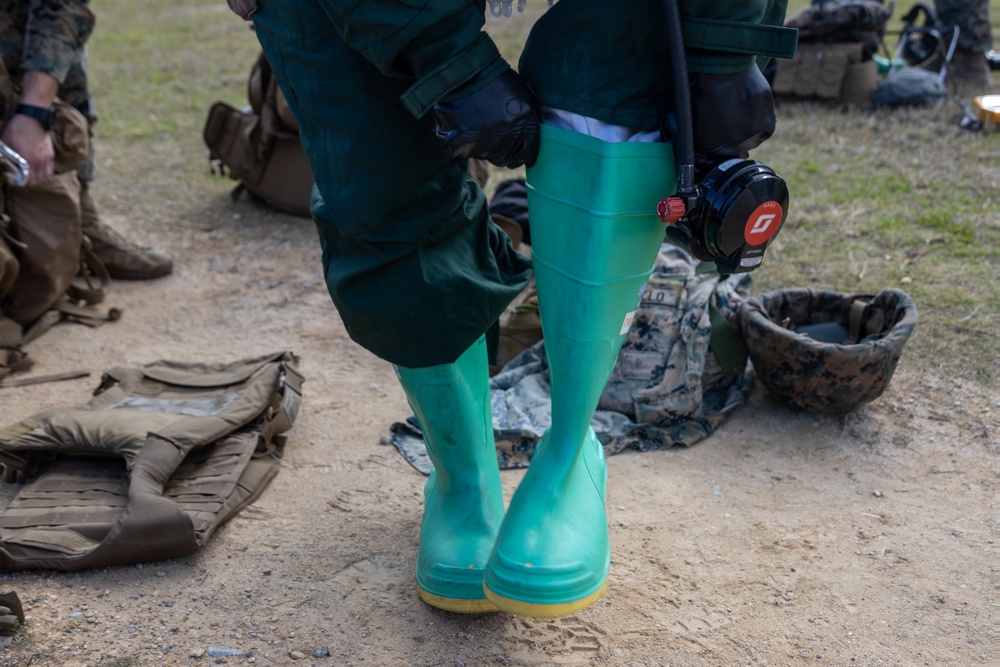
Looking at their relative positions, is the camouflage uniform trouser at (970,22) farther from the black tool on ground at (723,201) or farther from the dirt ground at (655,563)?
the black tool on ground at (723,201)

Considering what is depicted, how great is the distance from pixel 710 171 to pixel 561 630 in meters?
1.00

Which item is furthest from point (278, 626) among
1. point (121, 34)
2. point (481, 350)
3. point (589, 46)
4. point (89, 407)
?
point (121, 34)

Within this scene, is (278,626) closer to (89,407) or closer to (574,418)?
(574,418)

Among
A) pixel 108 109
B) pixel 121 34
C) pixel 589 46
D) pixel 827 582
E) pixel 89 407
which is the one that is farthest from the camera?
pixel 121 34

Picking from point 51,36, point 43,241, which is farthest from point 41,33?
point 43,241

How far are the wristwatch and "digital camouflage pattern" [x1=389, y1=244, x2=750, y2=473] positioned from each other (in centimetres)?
167

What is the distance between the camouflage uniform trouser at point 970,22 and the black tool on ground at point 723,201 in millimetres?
6524

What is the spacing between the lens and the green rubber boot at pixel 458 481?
1.92 metres

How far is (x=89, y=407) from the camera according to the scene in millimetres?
2760

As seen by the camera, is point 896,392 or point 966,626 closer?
point 966,626

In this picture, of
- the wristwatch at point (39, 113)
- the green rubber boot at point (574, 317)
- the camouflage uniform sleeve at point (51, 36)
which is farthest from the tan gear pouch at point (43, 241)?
the green rubber boot at point (574, 317)

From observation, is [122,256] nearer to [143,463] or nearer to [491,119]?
[143,463]

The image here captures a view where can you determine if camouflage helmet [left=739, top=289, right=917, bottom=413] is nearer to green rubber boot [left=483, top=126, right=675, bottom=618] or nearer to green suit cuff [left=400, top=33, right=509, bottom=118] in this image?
green rubber boot [left=483, top=126, right=675, bottom=618]

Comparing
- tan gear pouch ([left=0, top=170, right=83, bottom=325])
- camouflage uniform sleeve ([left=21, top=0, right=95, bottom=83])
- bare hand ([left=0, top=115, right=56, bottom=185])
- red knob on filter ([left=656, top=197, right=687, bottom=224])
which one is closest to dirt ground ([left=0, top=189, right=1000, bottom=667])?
tan gear pouch ([left=0, top=170, right=83, bottom=325])
